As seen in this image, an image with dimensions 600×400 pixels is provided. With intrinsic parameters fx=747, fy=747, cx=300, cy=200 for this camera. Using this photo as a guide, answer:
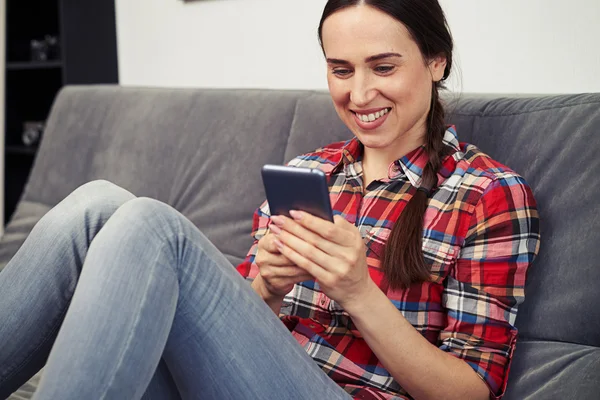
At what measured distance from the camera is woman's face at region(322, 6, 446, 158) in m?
1.16

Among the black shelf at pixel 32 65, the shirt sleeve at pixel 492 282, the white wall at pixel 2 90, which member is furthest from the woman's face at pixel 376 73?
the white wall at pixel 2 90

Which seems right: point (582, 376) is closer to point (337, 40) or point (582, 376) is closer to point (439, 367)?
point (439, 367)

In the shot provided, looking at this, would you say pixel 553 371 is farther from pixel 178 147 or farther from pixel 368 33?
pixel 178 147

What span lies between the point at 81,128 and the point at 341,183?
1.19 metres

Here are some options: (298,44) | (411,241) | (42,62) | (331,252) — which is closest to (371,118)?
(411,241)

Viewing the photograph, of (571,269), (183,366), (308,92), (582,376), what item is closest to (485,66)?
(308,92)

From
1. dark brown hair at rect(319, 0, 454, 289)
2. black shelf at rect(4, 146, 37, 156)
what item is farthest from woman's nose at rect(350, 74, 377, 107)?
black shelf at rect(4, 146, 37, 156)

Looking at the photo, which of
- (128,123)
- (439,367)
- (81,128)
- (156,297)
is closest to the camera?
(156,297)

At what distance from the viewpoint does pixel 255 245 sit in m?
1.37

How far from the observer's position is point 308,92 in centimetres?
175

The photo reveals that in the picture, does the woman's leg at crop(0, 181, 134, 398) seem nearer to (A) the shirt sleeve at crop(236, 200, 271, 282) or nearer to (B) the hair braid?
(A) the shirt sleeve at crop(236, 200, 271, 282)

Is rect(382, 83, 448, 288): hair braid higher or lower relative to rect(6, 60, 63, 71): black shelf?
higher

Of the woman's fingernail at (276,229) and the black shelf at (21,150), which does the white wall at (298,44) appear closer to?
the black shelf at (21,150)

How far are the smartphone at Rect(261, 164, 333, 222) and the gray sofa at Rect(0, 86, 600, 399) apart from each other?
0.43 meters
